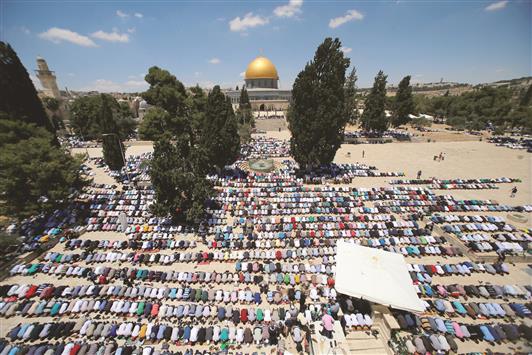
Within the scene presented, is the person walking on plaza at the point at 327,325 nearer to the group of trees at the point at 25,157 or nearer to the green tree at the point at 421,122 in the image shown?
the group of trees at the point at 25,157

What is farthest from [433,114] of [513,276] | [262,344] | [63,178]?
[63,178]

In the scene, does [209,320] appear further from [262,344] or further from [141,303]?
[141,303]

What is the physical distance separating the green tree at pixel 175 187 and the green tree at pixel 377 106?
46202mm

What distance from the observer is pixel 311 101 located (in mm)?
30547

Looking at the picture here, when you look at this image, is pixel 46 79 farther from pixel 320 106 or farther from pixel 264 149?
pixel 320 106

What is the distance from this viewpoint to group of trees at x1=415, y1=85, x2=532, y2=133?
58322mm

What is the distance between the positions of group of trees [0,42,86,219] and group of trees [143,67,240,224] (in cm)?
923

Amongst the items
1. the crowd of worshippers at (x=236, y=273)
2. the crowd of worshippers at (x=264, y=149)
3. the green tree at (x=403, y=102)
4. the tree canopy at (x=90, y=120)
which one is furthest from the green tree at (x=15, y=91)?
the green tree at (x=403, y=102)

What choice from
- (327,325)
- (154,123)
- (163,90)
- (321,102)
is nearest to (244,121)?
(163,90)

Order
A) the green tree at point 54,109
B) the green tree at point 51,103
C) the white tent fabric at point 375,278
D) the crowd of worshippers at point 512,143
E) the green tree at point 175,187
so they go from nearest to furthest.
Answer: the white tent fabric at point 375,278 → the green tree at point 175,187 → the crowd of worshippers at point 512,143 → the green tree at point 54,109 → the green tree at point 51,103

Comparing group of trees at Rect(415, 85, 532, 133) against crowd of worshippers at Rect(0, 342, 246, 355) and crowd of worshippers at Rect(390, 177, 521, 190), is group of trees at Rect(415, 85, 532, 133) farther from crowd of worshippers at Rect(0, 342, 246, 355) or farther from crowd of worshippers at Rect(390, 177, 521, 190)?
crowd of worshippers at Rect(0, 342, 246, 355)

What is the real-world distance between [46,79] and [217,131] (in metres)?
76.6

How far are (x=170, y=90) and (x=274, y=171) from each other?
19.3 meters

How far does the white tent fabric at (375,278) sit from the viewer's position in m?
13.0
